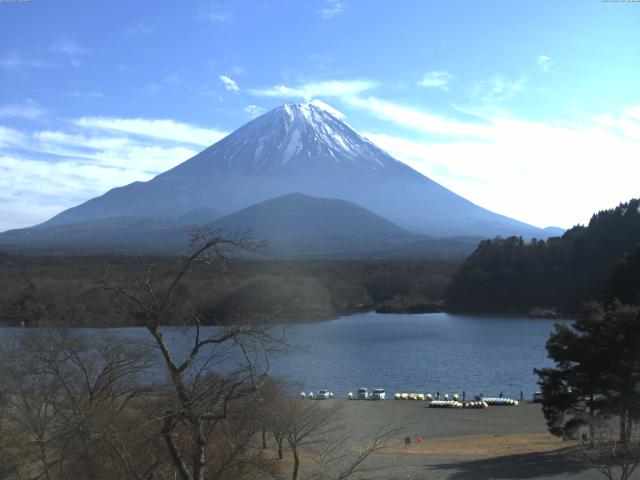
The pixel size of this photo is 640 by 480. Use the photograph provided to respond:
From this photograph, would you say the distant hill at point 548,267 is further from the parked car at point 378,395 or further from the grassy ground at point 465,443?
the grassy ground at point 465,443

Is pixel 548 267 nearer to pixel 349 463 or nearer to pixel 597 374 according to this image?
pixel 597 374

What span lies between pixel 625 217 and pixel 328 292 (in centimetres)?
2135

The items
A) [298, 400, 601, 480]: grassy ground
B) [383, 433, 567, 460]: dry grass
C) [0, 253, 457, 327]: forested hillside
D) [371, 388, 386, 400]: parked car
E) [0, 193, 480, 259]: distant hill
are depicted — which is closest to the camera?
[298, 400, 601, 480]: grassy ground

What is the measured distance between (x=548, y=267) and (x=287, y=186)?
80676 mm

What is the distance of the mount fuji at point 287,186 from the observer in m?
125

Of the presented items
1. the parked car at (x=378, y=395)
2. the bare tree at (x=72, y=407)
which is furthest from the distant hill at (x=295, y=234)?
the bare tree at (x=72, y=407)

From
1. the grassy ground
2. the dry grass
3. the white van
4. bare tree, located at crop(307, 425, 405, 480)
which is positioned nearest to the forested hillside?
the white van

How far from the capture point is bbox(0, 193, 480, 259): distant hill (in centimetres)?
8475

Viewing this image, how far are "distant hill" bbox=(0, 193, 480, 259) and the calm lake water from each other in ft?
124

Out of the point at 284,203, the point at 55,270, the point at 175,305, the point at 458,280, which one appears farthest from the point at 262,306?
the point at 284,203

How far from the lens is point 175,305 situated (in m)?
4.67

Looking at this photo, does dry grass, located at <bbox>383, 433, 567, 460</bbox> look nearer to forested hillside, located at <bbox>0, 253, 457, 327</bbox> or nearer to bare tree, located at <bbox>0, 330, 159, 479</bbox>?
forested hillside, located at <bbox>0, 253, 457, 327</bbox>

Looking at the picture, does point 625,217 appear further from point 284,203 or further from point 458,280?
point 284,203

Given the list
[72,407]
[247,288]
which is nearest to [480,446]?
[72,407]
